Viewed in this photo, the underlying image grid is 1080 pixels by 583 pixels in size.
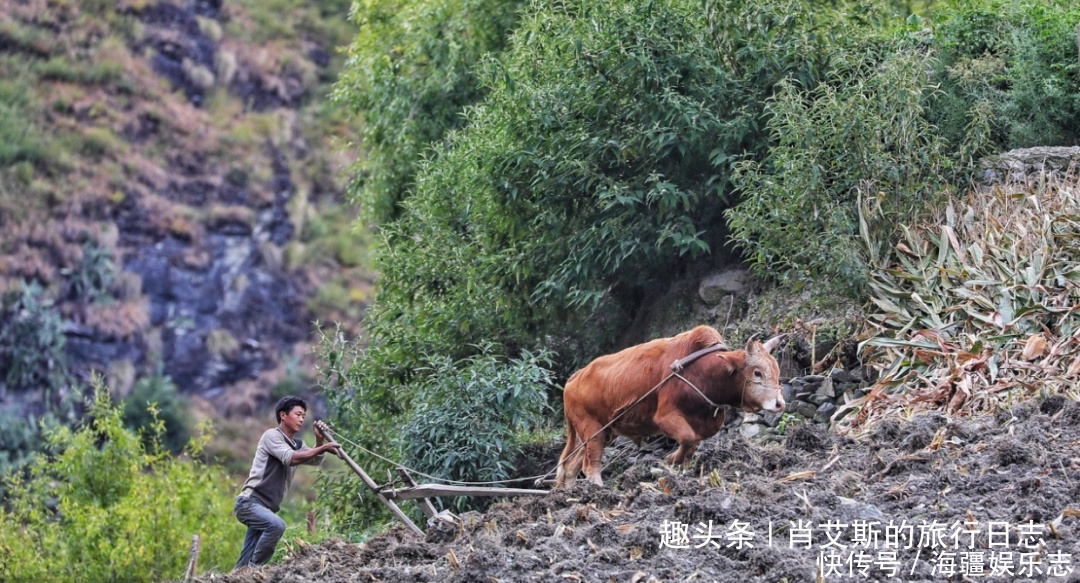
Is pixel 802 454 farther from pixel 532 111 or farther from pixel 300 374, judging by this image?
pixel 300 374

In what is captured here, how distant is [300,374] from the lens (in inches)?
1703

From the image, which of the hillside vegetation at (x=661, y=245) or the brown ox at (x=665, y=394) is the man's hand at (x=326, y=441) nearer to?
the hillside vegetation at (x=661, y=245)

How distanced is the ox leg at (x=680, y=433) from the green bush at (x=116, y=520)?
7.97 meters

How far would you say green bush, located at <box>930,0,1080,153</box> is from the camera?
1406 cm

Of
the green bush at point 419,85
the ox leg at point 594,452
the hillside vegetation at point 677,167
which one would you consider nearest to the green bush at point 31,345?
the green bush at point 419,85

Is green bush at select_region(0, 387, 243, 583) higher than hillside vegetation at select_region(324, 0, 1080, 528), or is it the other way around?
hillside vegetation at select_region(324, 0, 1080, 528)

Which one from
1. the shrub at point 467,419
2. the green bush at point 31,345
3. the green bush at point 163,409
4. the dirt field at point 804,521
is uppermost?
the dirt field at point 804,521

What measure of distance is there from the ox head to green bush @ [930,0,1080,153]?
4647mm

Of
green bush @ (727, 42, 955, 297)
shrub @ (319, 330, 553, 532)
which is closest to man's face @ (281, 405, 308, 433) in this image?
shrub @ (319, 330, 553, 532)

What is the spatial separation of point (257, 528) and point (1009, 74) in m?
9.56

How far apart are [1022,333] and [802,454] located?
8.69ft

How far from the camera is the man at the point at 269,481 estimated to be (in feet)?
33.5

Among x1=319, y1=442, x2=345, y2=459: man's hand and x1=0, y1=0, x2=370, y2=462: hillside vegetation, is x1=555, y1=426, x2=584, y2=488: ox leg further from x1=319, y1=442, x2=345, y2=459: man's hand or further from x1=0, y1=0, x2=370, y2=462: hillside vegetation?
x1=0, y1=0, x2=370, y2=462: hillside vegetation

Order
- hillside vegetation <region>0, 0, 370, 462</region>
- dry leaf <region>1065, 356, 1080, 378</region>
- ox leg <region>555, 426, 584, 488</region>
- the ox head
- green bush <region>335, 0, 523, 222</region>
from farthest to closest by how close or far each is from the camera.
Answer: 1. hillside vegetation <region>0, 0, 370, 462</region>
2. green bush <region>335, 0, 523, 222</region>
3. ox leg <region>555, 426, 584, 488</region>
4. dry leaf <region>1065, 356, 1080, 378</region>
5. the ox head
